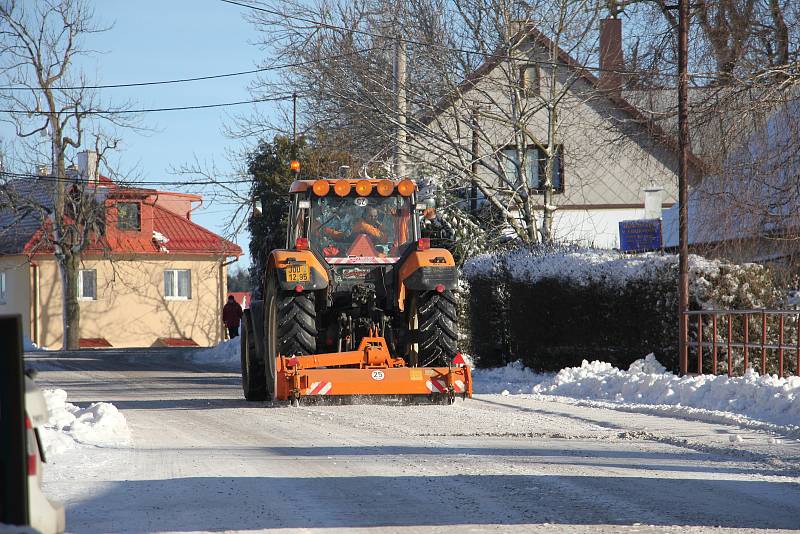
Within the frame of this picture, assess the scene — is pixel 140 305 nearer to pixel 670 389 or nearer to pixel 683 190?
pixel 683 190

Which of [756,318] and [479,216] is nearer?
[756,318]

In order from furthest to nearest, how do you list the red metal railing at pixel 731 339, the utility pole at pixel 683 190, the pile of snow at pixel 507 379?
1. the pile of snow at pixel 507 379
2. the utility pole at pixel 683 190
3. the red metal railing at pixel 731 339

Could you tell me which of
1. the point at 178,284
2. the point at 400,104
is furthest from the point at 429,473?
the point at 178,284

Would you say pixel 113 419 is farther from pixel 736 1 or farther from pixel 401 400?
pixel 736 1

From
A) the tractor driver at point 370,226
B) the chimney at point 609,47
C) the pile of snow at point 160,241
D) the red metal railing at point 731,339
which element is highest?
the chimney at point 609,47

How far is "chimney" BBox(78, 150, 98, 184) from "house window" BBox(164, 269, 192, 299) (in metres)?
5.52

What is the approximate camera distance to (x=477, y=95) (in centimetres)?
2664

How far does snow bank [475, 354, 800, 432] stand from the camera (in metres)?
13.1

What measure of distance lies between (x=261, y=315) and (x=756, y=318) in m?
7.06

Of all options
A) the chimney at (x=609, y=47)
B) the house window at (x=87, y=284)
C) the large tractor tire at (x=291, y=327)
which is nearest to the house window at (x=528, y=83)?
the chimney at (x=609, y=47)

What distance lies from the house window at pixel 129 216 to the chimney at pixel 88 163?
5.57 ft

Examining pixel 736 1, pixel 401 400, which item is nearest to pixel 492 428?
pixel 401 400

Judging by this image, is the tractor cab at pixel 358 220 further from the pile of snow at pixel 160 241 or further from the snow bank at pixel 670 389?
the pile of snow at pixel 160 241

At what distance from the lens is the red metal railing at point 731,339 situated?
16359 mm
